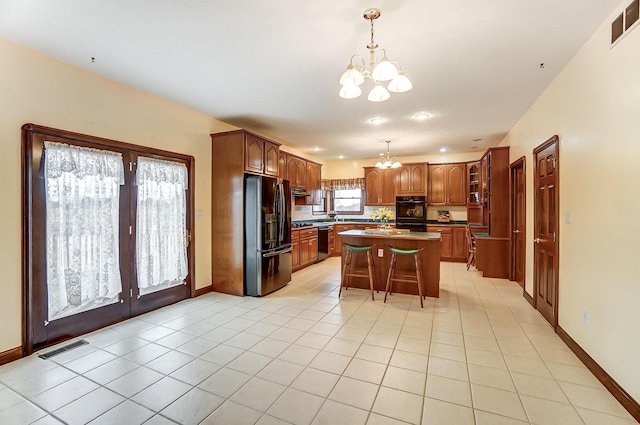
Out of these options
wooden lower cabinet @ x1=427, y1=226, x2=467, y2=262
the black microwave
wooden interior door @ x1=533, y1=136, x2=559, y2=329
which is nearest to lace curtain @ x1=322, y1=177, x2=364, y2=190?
the black microwave

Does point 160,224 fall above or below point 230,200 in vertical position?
below

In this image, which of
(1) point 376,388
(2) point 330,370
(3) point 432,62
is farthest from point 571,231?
(2) point 330,370

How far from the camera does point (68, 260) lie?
2.83 metres

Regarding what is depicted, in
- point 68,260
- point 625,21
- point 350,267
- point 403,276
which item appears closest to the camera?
point 625,21

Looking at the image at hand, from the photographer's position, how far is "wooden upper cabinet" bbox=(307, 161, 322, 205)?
6938 mm

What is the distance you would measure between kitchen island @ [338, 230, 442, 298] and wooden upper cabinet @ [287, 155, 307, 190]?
7.08 feet

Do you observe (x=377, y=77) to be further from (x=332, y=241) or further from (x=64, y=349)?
(x=332, y=241)

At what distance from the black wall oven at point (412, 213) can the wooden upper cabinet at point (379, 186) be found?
10.1 inches

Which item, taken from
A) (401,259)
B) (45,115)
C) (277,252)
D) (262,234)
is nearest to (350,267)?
(401,259)

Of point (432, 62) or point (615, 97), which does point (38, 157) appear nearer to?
point (432, 62)

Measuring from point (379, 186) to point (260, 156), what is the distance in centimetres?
410

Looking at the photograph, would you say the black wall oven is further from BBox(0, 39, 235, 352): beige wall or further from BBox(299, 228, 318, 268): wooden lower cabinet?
BBox(0, 39, 235, 352): beige wall

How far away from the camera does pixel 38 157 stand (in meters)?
2.62

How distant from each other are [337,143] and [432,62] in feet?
11.6
